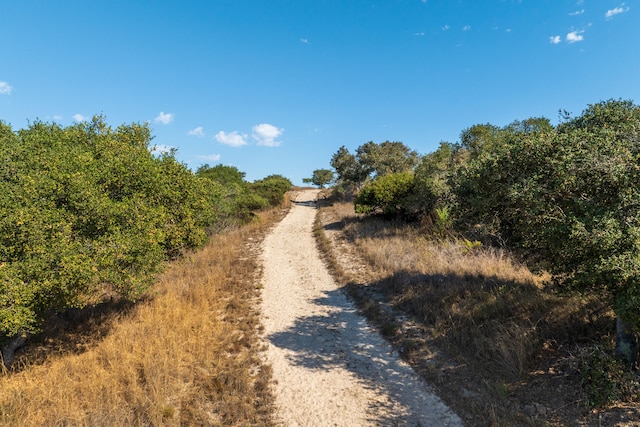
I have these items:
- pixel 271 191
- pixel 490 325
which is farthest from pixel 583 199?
pixel 271 191

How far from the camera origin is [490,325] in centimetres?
914

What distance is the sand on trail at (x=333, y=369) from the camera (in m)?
6.75

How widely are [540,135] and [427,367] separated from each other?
20.7ft

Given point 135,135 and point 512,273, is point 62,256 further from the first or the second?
point 512,273

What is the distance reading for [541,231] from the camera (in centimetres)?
633

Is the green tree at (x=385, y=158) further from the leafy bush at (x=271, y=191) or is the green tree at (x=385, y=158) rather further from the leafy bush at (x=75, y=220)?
the leafy bush at (x=75, y=220)

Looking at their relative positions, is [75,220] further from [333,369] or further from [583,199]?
[583,199]

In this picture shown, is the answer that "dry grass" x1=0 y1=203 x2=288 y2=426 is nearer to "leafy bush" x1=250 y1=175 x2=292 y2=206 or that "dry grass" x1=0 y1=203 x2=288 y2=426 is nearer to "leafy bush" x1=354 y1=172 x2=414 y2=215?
Answer: "leafy bush" x1=354 y1=172 x2=414 y2=215

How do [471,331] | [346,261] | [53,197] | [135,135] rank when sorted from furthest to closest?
[346,261]
[135,135]
[471,331]
[53,197]

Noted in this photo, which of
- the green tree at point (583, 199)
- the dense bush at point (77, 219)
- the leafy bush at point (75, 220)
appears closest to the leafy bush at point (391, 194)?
the dense bush at point (77, 219)

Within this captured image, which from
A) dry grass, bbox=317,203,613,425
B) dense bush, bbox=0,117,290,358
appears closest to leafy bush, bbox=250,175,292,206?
dry grass, bbox=317,203,613,425

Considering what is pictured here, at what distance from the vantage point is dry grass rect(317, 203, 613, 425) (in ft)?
21.8

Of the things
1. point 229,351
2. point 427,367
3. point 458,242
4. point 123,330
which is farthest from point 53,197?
point 458,242

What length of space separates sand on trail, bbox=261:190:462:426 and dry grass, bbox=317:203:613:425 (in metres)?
0.64
